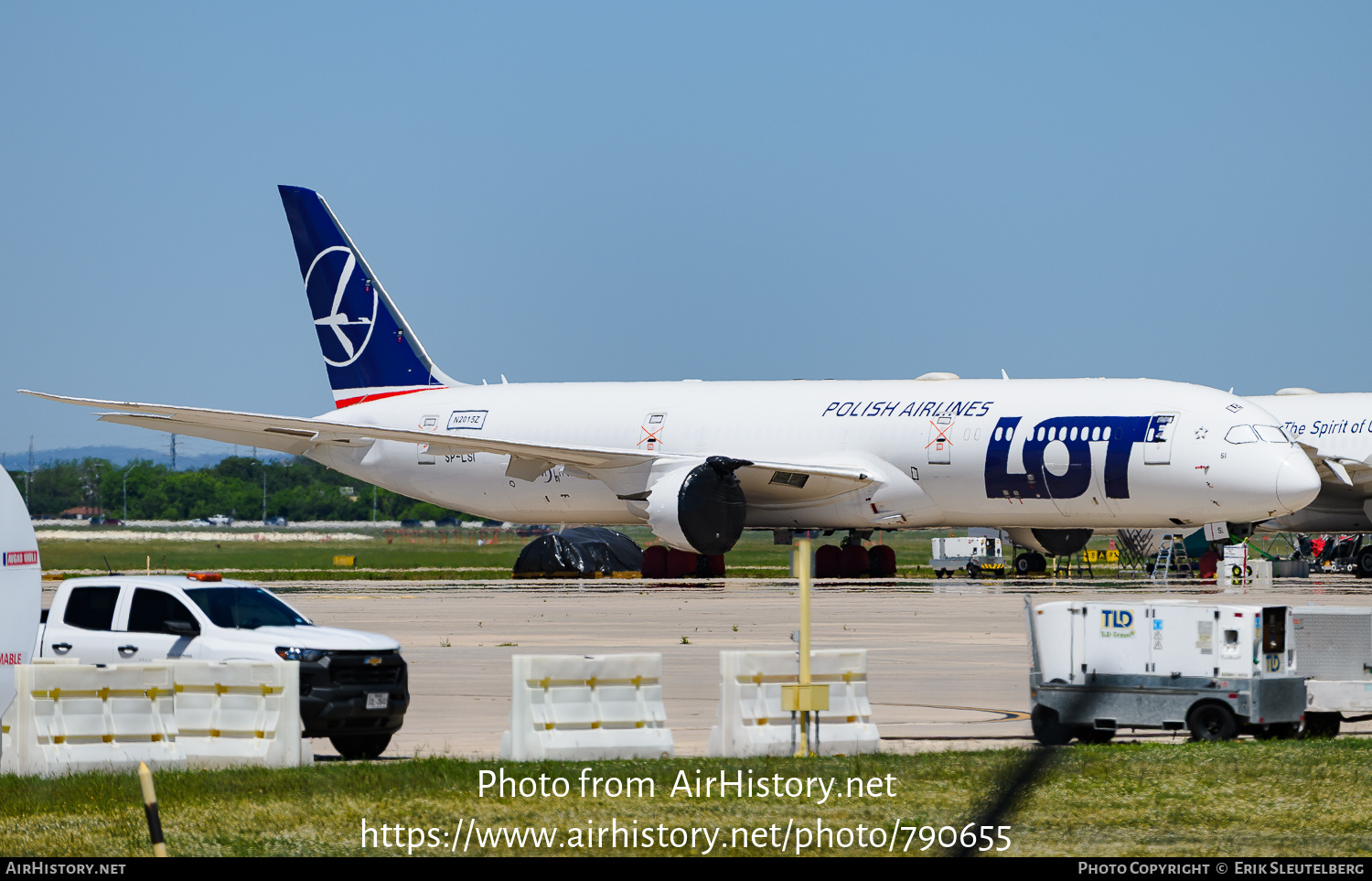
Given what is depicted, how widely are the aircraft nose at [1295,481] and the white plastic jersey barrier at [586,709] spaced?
24.6 metres

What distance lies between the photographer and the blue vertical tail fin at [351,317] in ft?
158

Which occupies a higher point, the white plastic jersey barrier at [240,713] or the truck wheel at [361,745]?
the white plastic jersey barrier at [240,713]

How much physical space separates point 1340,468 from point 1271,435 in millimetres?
10416

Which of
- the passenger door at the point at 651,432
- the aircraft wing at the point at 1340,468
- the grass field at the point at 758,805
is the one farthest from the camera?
the aircraft wing at the point at 1340,468

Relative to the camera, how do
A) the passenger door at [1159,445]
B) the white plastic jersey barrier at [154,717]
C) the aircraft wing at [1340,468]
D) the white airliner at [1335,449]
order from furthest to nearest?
the white airliner at [1335,449] < the aircraft wing at [1340,468] < the passenger door at [1159,445] < the white plastic jersey barrier at [154,717]

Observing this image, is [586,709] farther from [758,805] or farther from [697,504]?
[697,504]

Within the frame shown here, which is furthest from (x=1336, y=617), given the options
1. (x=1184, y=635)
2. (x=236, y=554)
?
(x=236, y=554)

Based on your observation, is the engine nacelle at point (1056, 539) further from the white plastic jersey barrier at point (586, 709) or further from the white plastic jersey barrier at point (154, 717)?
the white plastic jersey barrier at point (154, 717)

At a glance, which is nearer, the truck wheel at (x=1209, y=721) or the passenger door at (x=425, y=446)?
the truck wheel at (x=1209, y=721)

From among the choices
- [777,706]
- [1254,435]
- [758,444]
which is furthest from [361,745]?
[758,444]

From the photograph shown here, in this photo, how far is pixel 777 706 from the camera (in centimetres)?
1321

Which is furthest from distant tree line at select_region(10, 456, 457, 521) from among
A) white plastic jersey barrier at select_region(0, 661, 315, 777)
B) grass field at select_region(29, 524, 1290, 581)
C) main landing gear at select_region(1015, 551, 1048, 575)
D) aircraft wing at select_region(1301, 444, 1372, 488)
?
white plastic jersey barrier at select_region(0, 661, 315, 777)

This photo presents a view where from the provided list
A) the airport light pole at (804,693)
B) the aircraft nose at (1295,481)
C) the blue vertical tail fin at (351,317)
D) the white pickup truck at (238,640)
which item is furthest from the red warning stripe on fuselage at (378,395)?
the airport light pole at (804,693)

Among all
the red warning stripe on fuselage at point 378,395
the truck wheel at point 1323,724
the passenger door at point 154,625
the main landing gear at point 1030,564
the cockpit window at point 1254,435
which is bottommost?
the truck wheel at point 1323,724
